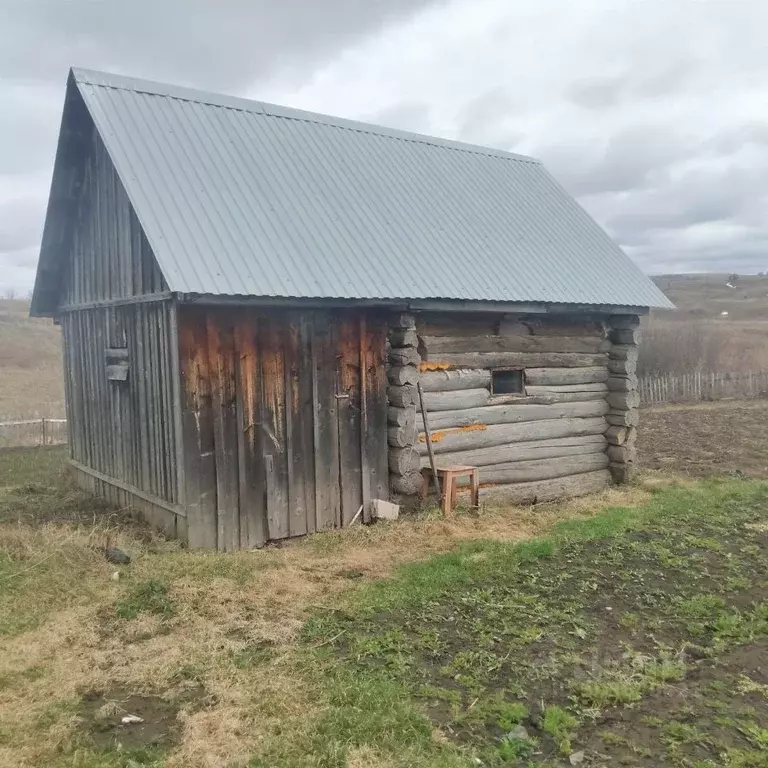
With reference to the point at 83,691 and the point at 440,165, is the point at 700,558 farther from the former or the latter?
the point at 440,165

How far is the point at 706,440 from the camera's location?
746 inches

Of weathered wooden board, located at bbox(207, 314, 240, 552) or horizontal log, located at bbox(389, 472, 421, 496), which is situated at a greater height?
weathered wooden board, located at bbox(207, 314, 240, 552)

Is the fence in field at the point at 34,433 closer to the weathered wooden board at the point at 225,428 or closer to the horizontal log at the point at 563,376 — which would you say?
the weathered wooden board at the point at 225,428

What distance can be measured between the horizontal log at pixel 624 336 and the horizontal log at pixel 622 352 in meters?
0.08

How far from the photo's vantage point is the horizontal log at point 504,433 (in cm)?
1121

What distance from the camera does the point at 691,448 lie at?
17734 millimetres

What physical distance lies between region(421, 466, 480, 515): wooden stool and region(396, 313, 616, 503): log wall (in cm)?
19

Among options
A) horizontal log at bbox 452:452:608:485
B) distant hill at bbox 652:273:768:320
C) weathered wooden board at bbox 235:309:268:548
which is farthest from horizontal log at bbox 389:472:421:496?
distant hill at bbox 652:273:768:320

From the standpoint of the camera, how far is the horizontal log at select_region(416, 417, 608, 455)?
36.8 feet

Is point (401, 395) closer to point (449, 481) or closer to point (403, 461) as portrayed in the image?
point (403, 461)

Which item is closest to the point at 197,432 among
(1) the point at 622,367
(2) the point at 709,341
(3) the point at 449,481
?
(3) the point at 449,481

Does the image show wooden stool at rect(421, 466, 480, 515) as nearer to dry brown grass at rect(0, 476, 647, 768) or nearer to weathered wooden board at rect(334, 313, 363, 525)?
dry brown grass at rect(0, 476, 647, 768)

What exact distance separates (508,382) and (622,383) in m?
2.59

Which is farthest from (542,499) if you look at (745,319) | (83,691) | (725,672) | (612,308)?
(745,319)
